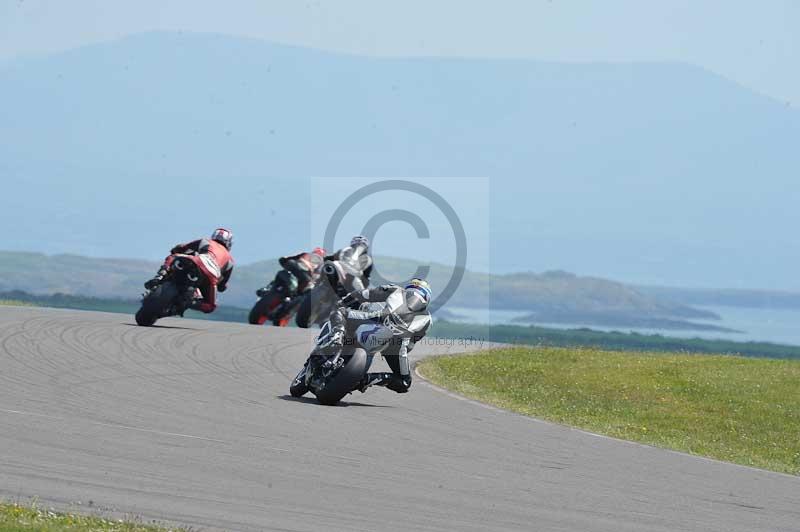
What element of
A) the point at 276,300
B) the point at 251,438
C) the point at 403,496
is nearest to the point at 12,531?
the point at 403,496

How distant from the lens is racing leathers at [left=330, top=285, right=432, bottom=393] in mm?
16656

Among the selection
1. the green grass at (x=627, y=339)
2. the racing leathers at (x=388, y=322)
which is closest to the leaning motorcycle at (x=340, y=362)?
the racing leathers at (x=388, y=322)

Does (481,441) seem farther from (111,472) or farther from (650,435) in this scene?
(111,472)

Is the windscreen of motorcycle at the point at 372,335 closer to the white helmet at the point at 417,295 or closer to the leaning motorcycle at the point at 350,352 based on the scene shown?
the leaning motorcycle at the point at 350,352

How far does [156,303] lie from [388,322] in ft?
31.2

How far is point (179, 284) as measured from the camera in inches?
982

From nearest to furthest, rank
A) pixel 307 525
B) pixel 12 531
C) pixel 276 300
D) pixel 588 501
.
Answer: pixel 12 531
pixel 307 525
pixel 588 501
pixel 276 300

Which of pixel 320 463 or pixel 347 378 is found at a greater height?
pixel 347 378

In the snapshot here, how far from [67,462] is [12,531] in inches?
93.4

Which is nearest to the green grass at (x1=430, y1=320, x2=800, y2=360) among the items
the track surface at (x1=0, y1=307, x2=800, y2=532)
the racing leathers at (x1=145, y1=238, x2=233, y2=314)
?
the racing leathers at (x1=145, y1=238, x2=233, y2=314)

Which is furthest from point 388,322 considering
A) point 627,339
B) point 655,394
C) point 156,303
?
point 627,339

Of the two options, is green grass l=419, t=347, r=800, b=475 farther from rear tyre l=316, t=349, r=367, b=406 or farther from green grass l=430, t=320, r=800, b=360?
green grass l=430, t=320, r=800, b=360

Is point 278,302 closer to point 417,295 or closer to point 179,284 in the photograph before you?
point 179,284

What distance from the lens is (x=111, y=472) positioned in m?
10.9
